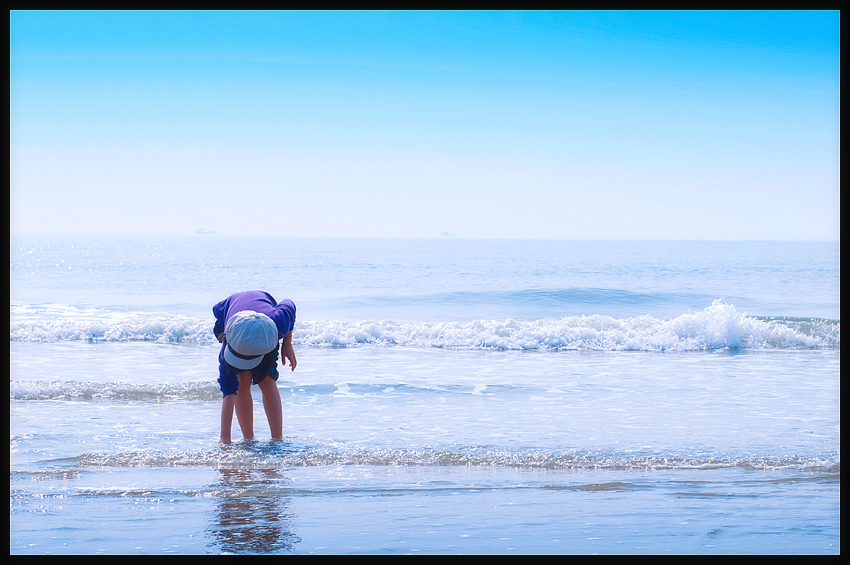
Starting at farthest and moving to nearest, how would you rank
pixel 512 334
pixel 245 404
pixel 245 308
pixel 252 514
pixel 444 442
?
pixel 512 334
pixel 444 442
pixel 245 404
pixel 245 308
pixel 252 514

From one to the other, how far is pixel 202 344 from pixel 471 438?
8.02m

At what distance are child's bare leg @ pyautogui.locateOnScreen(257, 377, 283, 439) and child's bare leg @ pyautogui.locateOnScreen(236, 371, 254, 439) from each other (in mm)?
114

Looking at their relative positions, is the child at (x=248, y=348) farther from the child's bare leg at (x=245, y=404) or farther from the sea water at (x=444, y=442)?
the sea water at (x=444, y=442)

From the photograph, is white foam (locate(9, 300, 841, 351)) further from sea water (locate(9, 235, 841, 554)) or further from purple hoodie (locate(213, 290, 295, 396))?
purple hoodie (locate(213, 290, 295, 396))

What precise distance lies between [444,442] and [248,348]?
5.72 feet

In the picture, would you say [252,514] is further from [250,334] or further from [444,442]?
[444,442]

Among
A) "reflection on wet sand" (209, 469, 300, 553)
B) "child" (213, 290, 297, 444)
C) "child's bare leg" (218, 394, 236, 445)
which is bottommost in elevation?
"reflection on wet sand" (209, 469, 300, 553)

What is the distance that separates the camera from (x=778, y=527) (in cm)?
387

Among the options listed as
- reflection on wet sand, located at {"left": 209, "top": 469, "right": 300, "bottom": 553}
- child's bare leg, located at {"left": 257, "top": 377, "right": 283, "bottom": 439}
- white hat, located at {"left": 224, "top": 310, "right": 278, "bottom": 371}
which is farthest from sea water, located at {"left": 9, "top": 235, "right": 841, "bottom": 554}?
white hat, located at {"left": 224, "top": 310, "right": 278, "bottom": 371}

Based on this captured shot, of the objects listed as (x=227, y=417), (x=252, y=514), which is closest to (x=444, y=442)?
(x=227, y=417)

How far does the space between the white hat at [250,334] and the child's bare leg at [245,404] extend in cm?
26

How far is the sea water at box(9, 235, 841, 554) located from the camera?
3.78 metres

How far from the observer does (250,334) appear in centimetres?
504
